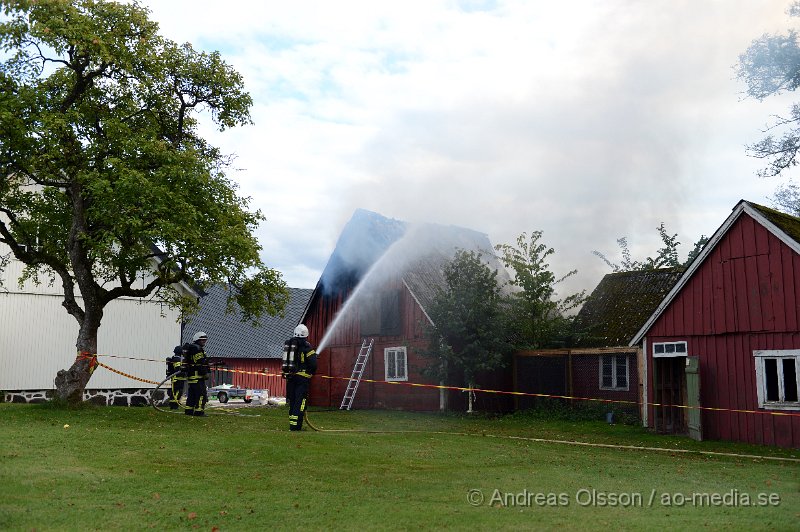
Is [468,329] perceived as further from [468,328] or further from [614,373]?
[614,373]

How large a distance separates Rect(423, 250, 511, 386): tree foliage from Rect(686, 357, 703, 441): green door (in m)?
7.69

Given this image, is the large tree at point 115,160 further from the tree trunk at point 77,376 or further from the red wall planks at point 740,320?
the red wall planks at point 740,320

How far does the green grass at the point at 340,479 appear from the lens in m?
7.85

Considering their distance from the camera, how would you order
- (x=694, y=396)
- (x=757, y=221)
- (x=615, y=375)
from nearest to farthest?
(x=757, y=221) → (x=694, y=396) → (x=615, y=375)

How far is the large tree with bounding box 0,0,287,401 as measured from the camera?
17.3 m

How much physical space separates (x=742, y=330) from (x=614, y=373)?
970 centimetres

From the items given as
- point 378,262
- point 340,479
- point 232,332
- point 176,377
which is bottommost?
point 340,479

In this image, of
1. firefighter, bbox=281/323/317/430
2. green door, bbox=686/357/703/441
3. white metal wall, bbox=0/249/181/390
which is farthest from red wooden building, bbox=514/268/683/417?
white metal wall, bbox=0/249/181/390

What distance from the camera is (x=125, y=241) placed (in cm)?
1862

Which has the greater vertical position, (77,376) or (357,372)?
(77,376)

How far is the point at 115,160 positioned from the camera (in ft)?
56.2

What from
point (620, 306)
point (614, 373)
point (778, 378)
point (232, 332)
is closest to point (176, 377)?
point (614, 373)

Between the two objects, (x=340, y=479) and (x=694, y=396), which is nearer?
(x=340, y=479)

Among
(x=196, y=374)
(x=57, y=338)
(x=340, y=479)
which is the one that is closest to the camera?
(x=340, y=479)
